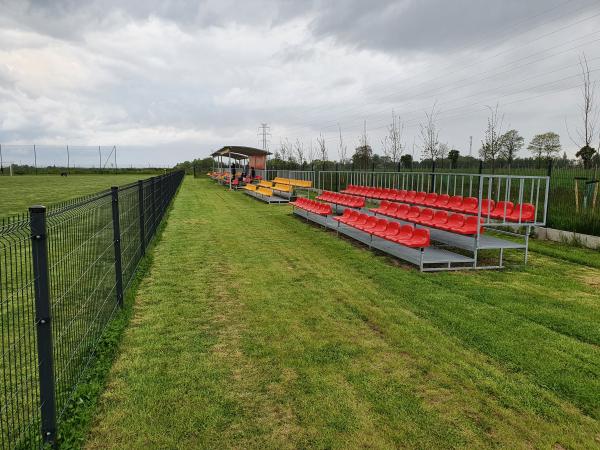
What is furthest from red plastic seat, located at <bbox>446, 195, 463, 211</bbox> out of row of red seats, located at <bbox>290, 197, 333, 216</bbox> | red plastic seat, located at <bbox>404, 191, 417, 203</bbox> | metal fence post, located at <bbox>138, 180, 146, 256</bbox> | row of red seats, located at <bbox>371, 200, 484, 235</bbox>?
metal fence post, located at <bbox>138, 180, 146, 256</bbox>

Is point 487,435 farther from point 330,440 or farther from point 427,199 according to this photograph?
point 427,199

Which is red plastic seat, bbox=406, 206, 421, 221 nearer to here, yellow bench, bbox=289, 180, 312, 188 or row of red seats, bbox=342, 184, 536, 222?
row of red seats, bbox=342, 184, 536, 222

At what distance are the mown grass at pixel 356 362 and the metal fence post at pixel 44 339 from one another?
314 millimetres

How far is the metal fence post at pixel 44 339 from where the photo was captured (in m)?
2.91

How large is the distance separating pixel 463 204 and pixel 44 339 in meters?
9.93

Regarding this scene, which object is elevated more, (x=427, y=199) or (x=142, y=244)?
(x=427, y=199)

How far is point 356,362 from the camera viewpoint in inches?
169

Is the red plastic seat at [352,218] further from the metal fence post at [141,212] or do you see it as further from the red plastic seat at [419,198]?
the metal fence post at [141,212]

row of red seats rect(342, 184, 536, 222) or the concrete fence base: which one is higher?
row of red seats rect(342, 184, 536, 222)

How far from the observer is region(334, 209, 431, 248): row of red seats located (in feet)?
28.0

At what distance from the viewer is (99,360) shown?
430 centimetres

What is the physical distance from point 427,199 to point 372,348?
8665 mm

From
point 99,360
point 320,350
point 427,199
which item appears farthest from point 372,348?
point 427,199

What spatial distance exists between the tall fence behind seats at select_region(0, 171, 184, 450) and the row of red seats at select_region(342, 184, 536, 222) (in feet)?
22.8
